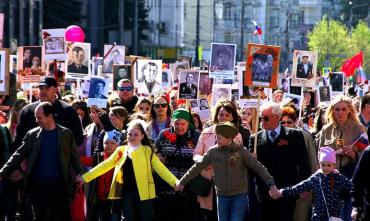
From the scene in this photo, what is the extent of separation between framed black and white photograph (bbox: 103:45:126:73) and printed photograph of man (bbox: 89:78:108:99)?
6685 millimetres

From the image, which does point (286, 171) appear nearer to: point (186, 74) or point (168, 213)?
point (168, 213)

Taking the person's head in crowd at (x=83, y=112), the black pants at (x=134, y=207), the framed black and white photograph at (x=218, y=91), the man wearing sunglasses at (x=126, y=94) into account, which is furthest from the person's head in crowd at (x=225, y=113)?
the framed black and white photograph at (x=218, y=91)

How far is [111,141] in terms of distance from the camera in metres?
12.4

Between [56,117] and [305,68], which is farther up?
[305,68]

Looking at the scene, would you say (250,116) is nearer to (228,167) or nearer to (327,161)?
(228,167)

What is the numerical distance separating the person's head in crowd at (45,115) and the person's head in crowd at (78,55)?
8.07 m

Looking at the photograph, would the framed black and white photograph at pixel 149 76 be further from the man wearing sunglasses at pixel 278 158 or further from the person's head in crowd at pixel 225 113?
the man wearing sunglasses at pixel 278 158

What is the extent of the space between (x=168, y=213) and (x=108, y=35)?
61959 mm

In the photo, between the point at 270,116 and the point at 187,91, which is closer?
the point at 270,116

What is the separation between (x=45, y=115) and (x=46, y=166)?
1.75 ft

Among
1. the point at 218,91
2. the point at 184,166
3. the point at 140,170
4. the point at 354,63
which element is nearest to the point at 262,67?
the point at 184,166

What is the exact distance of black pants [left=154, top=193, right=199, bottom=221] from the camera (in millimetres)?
12375

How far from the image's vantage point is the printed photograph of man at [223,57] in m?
19.4

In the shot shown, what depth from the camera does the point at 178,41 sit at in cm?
9250
